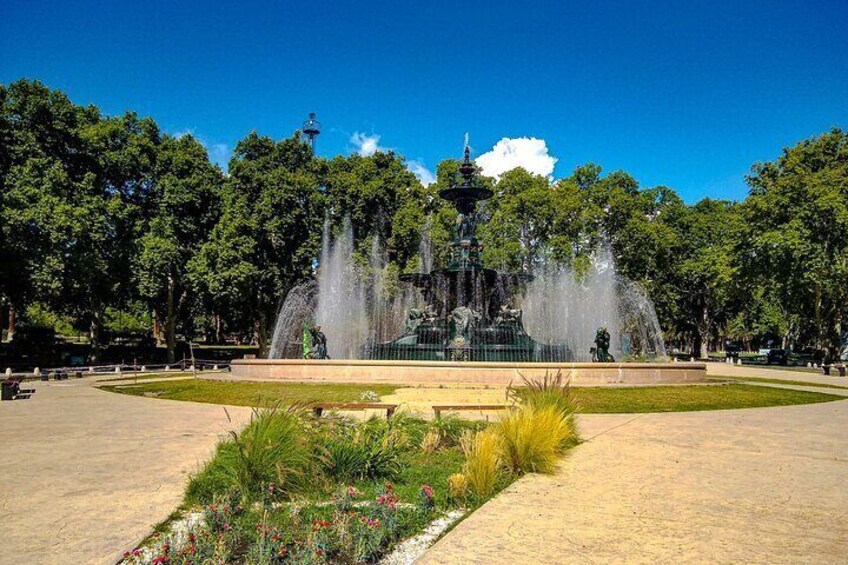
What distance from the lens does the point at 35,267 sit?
30.0 m

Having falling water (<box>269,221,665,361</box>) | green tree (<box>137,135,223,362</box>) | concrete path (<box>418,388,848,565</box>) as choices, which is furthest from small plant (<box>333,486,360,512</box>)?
green tree (<box>137,135,223,362</box>)

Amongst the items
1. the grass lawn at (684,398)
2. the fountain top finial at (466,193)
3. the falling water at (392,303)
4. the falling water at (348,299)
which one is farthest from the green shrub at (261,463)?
the falling water at (348,299)

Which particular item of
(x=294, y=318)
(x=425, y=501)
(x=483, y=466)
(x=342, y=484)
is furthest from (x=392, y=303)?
(x=425, y=501)

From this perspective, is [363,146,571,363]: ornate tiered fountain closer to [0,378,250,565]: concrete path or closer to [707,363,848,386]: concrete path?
[707,363,848,386]: concrete path

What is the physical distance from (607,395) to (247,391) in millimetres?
10236

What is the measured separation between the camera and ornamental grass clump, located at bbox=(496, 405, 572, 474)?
7742 millimetres

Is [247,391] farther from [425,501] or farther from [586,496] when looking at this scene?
[586,496]

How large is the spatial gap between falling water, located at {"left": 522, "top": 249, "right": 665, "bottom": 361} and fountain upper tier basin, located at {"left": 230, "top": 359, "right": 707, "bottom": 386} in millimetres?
16265

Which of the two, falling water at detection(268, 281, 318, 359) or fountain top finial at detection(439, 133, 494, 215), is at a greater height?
fountain top finial at detection(439, 133, 494, 215)

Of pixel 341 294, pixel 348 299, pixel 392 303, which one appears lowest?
pixel 392 303

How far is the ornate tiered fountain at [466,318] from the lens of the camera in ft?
79.8

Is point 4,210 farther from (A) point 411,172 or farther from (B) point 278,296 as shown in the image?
(A) point 411,172

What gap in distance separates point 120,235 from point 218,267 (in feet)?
19.7

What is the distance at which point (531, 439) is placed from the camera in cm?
788
